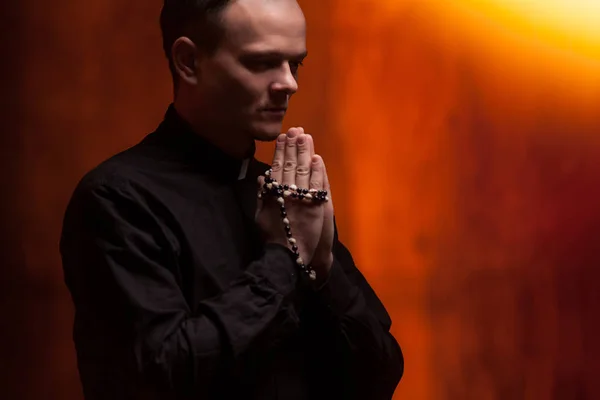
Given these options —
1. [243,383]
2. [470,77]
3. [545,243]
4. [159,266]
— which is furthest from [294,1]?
[545,243]

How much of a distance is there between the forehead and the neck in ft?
0.40

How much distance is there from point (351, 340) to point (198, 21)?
495mm

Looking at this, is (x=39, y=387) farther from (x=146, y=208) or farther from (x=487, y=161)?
(x=487, y=161)

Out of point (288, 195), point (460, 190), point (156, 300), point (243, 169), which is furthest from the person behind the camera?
point (460, 190)

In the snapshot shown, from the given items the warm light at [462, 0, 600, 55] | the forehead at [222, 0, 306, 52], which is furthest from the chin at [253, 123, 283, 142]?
the warm light at [462, 0, 600, 55]

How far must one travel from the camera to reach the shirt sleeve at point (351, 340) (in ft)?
4.37

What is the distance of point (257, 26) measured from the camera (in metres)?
1.30

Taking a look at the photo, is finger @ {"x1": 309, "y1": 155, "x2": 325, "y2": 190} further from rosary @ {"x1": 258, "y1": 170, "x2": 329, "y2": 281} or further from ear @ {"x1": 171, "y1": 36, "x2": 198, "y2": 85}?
ear @ {"x1": 171, "y1": 36, "x2": 198, "y2": 85}

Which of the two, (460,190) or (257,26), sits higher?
(257,26)

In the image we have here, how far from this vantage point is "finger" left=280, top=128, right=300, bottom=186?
4.20 feet

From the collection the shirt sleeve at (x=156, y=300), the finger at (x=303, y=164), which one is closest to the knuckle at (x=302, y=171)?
the finger at (x=303, y=164)

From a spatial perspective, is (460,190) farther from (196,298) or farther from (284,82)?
(196,298)

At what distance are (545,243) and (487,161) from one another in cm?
21

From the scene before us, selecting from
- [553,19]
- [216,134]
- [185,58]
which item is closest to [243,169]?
[216,134]
